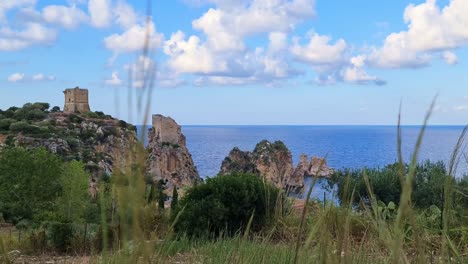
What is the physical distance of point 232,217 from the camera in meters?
7.54

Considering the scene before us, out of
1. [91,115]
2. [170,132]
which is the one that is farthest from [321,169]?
[91,115]

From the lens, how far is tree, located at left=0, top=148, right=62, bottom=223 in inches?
727

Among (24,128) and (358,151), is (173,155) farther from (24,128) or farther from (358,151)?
(358,151)

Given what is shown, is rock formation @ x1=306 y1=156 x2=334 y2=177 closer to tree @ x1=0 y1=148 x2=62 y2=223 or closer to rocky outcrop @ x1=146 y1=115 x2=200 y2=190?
tree @ x1=0 y1=148 x2=62 y2=223

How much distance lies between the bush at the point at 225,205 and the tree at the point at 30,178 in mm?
11464

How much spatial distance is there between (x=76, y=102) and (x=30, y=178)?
48686 mm

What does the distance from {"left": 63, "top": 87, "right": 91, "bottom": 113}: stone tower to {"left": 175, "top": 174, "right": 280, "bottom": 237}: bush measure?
2276 inches

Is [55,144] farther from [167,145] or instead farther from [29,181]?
[29,181]

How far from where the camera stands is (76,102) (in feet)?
216

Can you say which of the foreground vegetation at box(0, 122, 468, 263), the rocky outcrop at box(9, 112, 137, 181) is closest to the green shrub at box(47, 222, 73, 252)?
the foreground vegetation at box(0, 122, 468, 263)

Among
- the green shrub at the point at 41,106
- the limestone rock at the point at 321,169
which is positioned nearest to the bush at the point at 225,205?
the limestone rock at the point at 321,169

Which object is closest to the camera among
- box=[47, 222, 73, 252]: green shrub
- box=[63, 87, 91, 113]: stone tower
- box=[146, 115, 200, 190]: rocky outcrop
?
box=[47, 222, 73, 252]: green shrub

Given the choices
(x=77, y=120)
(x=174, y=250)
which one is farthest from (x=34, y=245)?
(x=77, y=120)

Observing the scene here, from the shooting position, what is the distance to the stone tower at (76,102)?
64812mm
